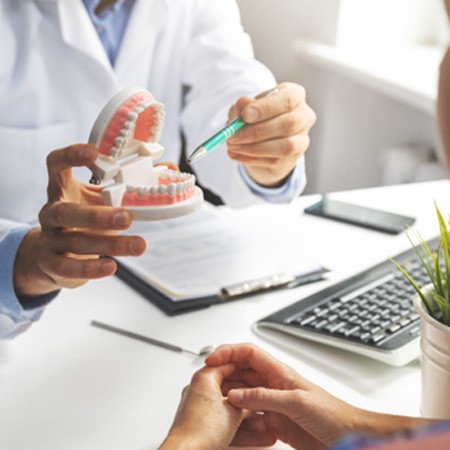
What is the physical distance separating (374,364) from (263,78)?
59cm

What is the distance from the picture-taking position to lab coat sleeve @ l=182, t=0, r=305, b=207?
1.19m

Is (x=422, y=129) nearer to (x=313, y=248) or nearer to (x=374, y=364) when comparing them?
(x=313, y=248)

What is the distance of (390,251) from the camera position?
1.04 m

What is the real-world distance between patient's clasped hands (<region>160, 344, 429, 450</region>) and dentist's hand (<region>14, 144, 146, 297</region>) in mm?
134

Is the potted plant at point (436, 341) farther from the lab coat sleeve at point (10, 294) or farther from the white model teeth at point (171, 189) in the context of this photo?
the lab coat sleeve at point (10, 294)

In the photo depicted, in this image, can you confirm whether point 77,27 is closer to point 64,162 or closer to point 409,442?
point 64,162

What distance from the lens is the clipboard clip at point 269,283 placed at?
89cm

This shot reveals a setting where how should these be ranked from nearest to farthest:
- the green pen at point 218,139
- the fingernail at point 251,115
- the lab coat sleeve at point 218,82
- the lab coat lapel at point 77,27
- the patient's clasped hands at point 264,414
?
the patient's clasped hands at point 264,414 → the green pen at point 218,139 → the fingernail at point 251,115 → the lab coat lapel at point 77,27 → the lab coat sleeve at point 218,82

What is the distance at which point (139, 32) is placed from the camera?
1.16 meters

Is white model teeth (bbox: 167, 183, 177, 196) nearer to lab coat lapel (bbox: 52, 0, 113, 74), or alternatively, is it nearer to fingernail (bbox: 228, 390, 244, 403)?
fingernail (bbox: 228, 390, 244, 403)

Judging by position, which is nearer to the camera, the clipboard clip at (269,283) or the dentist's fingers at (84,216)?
the dentist's fingers at (84,216)

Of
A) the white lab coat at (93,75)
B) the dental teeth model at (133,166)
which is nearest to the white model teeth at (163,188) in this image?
the dental teeth model at (133,166)

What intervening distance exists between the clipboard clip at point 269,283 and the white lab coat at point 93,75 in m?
0.22

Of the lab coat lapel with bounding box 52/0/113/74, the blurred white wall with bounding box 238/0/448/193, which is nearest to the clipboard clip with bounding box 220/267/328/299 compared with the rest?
the lab coat lapel with bounding box 52/0/113/74
